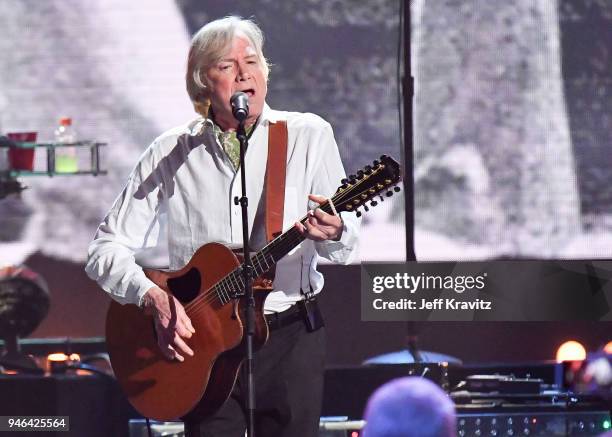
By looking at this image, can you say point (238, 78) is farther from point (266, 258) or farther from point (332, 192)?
point (266, 258)

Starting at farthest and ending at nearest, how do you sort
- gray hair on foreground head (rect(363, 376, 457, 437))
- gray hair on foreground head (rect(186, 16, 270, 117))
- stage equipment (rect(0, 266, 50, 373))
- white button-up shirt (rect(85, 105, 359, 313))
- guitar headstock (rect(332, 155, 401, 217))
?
stage equipment (rect(0, 266, 50, 373)) → gray hair on foreground head (rect(186, 16, 270, 117)) → white button-up shirt (rect(85, 105, 359, 313)) → guitar headstock (rect(332, 155, 401, 217)) → gray hair on foreground head (rect(363, 376, 457, 437))

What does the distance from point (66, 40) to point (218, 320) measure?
2.77m

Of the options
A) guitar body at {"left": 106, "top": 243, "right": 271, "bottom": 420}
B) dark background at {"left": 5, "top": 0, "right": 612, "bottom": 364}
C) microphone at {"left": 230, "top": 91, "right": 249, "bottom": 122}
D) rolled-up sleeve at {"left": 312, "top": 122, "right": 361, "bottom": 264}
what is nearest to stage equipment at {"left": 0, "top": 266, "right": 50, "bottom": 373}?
dark background at {"left": 5, "top": 0, "right": 612, "bottom": 364}

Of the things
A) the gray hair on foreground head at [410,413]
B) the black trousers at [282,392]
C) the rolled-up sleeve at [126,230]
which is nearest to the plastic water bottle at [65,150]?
the rolled-up sleeve at [126,230]

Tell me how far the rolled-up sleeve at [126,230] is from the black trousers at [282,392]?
65cm

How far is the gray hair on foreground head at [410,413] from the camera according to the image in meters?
2.42

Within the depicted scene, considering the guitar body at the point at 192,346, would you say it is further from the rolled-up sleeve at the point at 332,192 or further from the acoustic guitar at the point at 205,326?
the rolled-up sleeve at the point at 332,192

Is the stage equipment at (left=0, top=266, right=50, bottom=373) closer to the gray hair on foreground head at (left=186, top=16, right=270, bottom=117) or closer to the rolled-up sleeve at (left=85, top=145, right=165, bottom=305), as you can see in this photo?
the rolled-up sleeve at (left=85, top=145, right=165, bottom=305)

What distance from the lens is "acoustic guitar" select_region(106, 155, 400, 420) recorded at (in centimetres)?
431

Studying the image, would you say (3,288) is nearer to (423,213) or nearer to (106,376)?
(106,376)

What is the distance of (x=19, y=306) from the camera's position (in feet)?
21.7

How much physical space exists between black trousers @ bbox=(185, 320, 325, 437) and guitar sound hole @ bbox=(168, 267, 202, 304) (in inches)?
15.5

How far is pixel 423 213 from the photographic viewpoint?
6.43m

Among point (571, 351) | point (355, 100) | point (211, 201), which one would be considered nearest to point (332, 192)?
point (211, 201)
